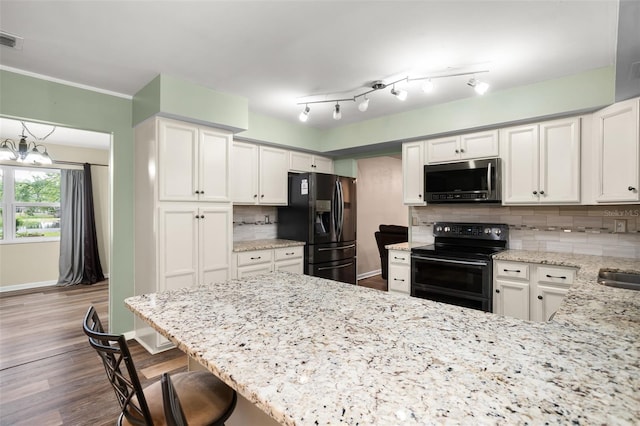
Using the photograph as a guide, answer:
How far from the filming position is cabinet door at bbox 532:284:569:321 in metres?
2.51

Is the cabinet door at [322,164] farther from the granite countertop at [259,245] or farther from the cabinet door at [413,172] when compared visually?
the cabinet door at [413,172]

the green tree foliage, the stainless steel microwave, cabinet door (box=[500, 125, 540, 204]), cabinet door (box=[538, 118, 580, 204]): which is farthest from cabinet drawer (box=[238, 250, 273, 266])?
the green tree foliage

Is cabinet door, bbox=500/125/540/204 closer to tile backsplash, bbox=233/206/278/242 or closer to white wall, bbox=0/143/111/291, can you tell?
tile backsplash, bbox=233/206/278/242

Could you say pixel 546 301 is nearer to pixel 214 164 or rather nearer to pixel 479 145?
pixel 479 145

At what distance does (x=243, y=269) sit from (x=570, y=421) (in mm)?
3124

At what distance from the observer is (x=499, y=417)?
58 cm

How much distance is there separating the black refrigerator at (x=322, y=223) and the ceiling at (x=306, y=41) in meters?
1.37

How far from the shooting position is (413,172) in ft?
12.0

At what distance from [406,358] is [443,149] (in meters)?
3.05

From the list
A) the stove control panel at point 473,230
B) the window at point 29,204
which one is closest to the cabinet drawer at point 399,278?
the stove control panel at point 473,230

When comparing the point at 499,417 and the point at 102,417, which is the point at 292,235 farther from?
the point at 499,417

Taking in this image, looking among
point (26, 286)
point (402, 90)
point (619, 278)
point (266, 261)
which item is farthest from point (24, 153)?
point (619, 278)

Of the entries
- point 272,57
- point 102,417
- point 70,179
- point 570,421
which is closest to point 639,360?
point 570,421

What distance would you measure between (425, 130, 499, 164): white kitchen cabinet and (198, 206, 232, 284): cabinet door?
2334 millimetres
